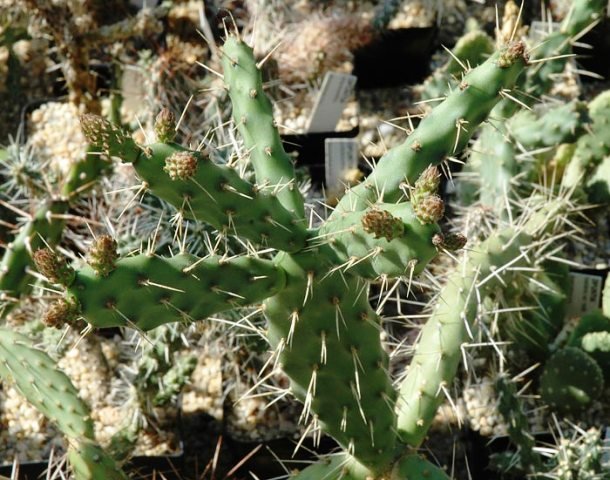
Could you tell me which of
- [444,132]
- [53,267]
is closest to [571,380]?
[444,132]

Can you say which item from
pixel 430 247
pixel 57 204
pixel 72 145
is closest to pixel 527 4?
pixel 72 145

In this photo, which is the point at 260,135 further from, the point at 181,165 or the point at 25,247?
the point at 25,247

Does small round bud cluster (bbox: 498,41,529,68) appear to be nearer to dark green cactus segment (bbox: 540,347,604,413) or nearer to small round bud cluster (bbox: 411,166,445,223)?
small round bud cluster (bbox: 411,166,445,223)

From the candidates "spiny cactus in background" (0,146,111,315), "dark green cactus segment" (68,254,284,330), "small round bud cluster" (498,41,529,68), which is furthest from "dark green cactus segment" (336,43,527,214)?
"spiny cactus in background" (0,146,111,315)

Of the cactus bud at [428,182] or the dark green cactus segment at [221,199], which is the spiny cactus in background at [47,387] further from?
the cactus bud at [428,182]

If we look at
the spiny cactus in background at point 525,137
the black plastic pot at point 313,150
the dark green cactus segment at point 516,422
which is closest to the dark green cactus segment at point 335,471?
the dark green cactus segment at point 516,422

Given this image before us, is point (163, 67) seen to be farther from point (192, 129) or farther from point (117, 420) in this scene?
point (117, 420)
